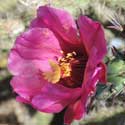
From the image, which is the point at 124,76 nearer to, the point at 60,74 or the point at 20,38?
the point at 60,74

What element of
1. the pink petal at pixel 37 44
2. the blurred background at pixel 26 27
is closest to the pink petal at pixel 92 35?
the pink petal at pixel 37 44

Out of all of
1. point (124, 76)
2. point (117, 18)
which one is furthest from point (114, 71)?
point (117, 18)

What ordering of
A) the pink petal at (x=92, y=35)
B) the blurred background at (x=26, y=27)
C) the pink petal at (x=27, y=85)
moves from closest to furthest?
the pink petal at (x=92, y=35)
the pink petal at (x=27, y=85)
the blurred background at (x=26, y=27)

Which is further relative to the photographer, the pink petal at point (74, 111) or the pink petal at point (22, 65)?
the pink petal at point (22, 65)

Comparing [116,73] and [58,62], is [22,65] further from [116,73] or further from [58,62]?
[116,73]

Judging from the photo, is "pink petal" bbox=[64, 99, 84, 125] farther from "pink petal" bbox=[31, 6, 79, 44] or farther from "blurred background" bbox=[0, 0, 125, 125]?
"blurred background" bbox=[0, 0, 125, 125]

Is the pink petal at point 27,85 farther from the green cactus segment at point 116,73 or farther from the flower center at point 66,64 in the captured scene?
the green cactus segment at point 116,73

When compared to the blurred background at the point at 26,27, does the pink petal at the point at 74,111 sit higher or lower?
higher
